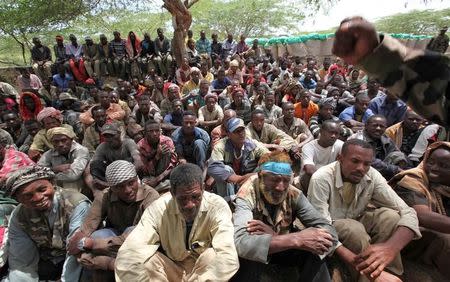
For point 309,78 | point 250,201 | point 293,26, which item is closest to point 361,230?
point 250,201

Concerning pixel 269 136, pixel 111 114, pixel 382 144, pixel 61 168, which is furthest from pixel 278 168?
pixel 111 114

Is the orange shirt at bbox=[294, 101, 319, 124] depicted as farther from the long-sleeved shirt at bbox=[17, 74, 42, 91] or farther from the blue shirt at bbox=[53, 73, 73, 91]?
the long-sleeved shirt at bbox=[17, 74, 42, 91]

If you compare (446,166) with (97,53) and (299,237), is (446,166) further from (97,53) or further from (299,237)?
(97,53)

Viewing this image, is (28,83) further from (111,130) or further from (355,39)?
(355,39)

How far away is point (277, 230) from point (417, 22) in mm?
23413

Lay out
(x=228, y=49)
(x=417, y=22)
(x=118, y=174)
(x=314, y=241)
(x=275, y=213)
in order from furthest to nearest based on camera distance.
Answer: (x=417, y=22)
(x=228, y=49)
(x=118, y=174)
(x=275, y=213)
(x=314, y=241)

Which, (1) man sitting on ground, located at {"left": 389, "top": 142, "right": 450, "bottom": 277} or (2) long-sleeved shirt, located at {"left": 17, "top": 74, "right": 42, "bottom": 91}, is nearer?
(1) man sitting on ground, located at {"left": 389, "top": 142, "right": 450, "bottom": 277}

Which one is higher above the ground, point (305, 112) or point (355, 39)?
point (355, 39)

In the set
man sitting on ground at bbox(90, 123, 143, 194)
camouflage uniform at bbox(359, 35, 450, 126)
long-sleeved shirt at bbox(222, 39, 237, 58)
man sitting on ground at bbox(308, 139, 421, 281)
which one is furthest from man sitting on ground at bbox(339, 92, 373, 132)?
long-sleeved shirt at bbox(222, 39, 237, 58)

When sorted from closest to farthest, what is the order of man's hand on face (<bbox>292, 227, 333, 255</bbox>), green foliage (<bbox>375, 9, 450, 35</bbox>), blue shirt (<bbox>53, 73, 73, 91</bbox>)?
man's hand on face (<bbox>292, 227, 333, 255</bbox>) → blue shirt (<bbox>53, 73, 73, 91</bbox>) → green foliage (<bbox>375, 9, 450, 35</bbox>)

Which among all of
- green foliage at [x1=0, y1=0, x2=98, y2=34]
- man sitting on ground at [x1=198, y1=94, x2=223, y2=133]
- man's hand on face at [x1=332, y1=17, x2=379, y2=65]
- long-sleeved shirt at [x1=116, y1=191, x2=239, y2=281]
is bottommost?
man sitting on ground at [x1=198, y1=94, x2=223, y2=133]

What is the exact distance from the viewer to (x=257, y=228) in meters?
2.31

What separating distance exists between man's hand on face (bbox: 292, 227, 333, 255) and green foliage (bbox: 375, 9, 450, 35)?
70.1ft

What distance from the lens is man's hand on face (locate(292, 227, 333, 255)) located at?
2.16 meters
